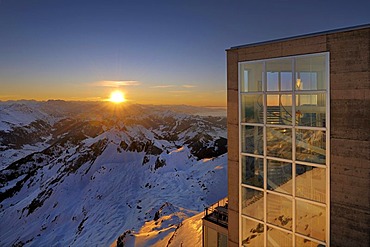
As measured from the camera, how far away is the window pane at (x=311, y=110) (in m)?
7.13

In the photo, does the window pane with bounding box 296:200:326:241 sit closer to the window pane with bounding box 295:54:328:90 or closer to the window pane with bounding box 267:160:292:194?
the window pane with bounding box 267:160:292:194

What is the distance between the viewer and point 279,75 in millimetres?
7973

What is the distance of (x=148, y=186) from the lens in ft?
138

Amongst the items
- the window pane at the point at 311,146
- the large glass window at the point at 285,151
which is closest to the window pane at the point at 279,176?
the large glass window at the point at 285,151

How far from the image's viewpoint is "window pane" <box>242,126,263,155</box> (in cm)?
848

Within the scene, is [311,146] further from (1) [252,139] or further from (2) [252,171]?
(2) [252,171]

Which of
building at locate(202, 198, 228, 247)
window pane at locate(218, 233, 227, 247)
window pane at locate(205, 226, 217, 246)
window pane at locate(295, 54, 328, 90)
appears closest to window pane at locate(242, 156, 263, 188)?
window pane at locate(295, 54, 328, 90)

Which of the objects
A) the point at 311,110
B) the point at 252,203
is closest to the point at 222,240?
the point at 252,203

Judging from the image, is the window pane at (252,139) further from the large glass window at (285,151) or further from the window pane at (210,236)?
the window pane at (210,236)

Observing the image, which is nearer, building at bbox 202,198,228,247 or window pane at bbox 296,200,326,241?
window pane at bbox 296,200,326,241

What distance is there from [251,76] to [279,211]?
4.21 m

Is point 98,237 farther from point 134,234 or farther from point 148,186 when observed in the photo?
point 148,186

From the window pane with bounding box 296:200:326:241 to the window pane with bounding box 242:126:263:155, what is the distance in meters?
1.92

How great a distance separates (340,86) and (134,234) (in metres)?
19.6
